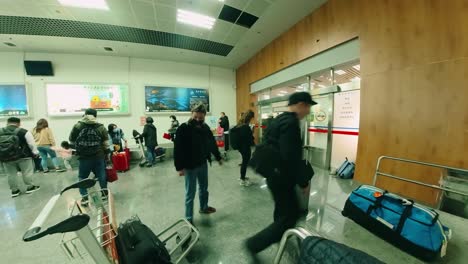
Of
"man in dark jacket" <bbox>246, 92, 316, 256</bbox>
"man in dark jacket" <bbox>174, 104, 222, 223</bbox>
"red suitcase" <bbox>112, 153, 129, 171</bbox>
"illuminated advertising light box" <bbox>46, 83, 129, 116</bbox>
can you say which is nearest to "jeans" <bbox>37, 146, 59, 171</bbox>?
"illuminated advertising light box" <bbox>46, 83, 129, 116</bbox>

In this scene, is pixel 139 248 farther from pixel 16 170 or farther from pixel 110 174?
pixel 16 170

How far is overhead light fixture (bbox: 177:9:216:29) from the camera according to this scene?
14.0 feet

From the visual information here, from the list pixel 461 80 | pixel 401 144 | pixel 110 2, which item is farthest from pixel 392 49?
pixel 110 2

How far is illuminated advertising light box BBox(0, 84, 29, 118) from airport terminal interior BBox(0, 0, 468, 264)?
0.04m

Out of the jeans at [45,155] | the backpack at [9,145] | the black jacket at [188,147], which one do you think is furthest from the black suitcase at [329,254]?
the jeans at [45,155]

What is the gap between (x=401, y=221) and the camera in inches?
66.1

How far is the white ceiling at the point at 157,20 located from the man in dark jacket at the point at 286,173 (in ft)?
12.0

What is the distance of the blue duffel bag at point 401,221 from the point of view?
1.54 metres

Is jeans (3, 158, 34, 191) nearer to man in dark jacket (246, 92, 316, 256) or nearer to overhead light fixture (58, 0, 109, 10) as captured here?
overhead light fixture (58, 0, 109, 10)

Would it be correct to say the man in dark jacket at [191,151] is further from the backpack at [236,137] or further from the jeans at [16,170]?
the jeans at [16,170]

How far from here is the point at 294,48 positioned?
4.94m

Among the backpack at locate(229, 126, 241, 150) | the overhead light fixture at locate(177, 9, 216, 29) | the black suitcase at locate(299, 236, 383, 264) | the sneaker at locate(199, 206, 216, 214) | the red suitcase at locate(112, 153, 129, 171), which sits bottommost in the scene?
the sneaker at locate(199, 206, 216, 214)

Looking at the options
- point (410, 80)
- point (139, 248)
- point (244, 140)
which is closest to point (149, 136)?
point (244, 140)

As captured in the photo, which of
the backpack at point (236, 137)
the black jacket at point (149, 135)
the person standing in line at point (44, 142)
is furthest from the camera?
the black jacket at point (149, 135)
